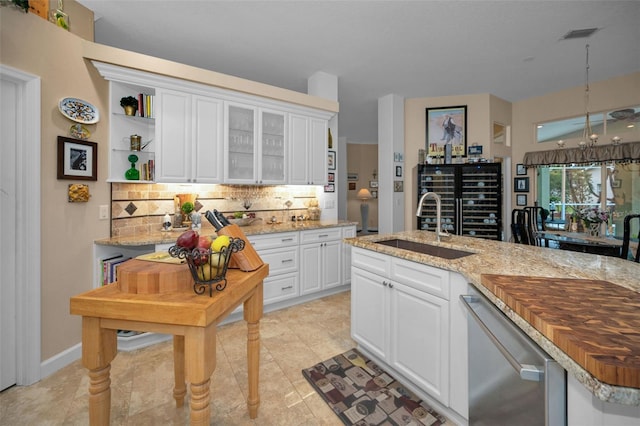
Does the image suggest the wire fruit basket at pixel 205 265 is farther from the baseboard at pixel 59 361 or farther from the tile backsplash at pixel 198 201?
the tile backsplash at pixel 198 201

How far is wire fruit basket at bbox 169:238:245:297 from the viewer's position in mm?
1088

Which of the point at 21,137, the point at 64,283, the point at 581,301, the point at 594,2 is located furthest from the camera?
the point at 594,2

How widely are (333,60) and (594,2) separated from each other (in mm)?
2691

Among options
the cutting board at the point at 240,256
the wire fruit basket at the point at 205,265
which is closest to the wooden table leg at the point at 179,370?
the cutting board at the point at 240,256

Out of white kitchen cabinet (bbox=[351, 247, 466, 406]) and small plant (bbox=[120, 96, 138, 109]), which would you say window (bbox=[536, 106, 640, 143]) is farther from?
small plant (bbox=[120, 96, 138, 109])

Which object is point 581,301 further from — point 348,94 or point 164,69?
point 348,94

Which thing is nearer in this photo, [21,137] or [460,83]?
[21,137]

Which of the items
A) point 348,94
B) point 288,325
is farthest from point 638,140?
point 288,325

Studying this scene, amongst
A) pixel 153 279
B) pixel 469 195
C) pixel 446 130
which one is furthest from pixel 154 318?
pixel 446 130

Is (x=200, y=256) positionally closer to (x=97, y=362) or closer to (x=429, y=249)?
(x=97, y=362)

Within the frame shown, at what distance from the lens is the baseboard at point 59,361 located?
2.11m

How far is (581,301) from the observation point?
3.18 feet

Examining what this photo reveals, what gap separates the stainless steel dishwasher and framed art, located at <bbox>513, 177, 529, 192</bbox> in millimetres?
5250

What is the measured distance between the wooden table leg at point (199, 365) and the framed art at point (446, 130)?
17.1 feet
